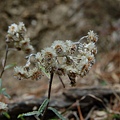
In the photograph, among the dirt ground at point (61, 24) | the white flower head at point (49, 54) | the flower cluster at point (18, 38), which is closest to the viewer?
the white flower head at point (49, 54)

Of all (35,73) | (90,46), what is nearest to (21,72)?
(35,73)

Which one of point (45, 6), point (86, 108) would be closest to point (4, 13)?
point (45, 6)

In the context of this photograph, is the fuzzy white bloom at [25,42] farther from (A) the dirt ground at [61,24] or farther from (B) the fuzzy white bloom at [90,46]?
(A) the dirt ground at [61,24]

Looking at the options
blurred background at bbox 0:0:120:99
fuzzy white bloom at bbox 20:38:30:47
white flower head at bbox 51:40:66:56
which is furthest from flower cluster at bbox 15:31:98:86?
blurred background at bbox 0:0:120:99

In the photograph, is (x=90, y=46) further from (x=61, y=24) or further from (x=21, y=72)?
(x=61, y=24)

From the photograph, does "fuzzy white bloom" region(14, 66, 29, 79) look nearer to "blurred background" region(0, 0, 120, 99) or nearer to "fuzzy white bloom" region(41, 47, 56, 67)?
"fuzzy white bloom" region(41, 47, 56, 67)

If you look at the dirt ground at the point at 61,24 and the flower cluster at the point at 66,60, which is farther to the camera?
the dirt ground at the point at 61,24

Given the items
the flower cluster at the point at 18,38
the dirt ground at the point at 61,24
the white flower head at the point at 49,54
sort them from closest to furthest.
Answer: the white flower head at the point at 49,54 → the flower cluster at the point at 18,38 → the dirt ground at the point at 61,24

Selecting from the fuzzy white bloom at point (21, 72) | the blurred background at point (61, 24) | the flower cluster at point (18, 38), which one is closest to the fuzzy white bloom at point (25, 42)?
the flower cluster at point (18, 38)

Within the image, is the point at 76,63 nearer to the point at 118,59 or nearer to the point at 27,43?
the point at 27,43
